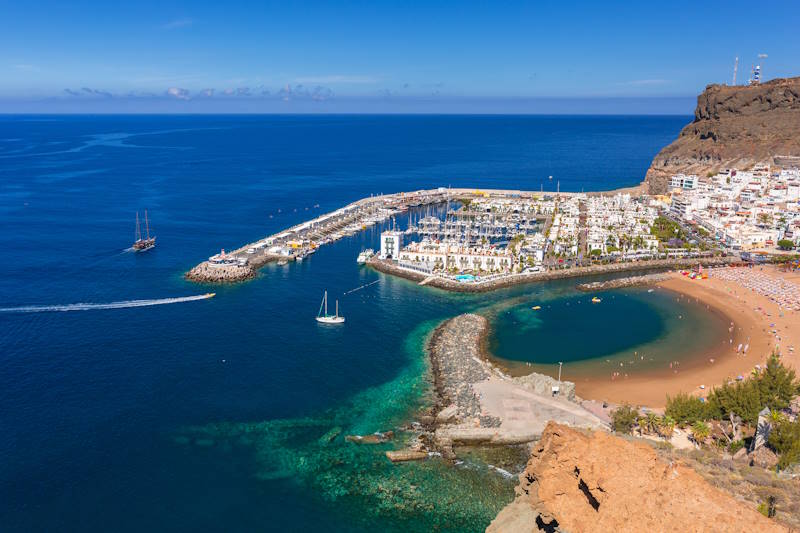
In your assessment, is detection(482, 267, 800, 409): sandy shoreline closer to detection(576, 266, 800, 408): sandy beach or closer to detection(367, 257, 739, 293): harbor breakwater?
detection(576, 266, 800, 408): sandy beach

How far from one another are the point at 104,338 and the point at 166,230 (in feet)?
166

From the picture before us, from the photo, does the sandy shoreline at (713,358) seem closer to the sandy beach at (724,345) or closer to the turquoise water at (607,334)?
the sandy beach at (724,345)

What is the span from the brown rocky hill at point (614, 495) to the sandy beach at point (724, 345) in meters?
25.2

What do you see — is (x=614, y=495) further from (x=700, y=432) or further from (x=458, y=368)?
(x=458, y=368)

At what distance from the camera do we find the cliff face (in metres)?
136

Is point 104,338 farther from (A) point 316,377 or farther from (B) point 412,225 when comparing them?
(B) point 412,225

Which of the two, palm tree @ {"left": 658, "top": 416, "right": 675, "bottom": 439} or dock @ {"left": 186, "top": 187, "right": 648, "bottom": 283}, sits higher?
dock @ {"left": 186, "top": 187, "right": 648, "bottom": 283}

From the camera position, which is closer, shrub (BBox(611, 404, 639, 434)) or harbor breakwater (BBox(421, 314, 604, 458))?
shrub (BBox(611, 404, 639, 434))

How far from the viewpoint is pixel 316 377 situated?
48938mm

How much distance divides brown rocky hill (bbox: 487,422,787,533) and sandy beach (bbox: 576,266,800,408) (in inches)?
992

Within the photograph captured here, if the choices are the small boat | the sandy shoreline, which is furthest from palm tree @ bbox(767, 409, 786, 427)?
the small boat

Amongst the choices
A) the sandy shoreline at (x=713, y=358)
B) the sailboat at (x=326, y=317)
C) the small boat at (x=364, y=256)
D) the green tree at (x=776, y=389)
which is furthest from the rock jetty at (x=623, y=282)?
the sailboat at (x=326, y=317)

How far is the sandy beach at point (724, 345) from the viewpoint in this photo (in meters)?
46.7

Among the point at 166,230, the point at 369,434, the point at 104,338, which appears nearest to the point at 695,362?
the point at 369,434
